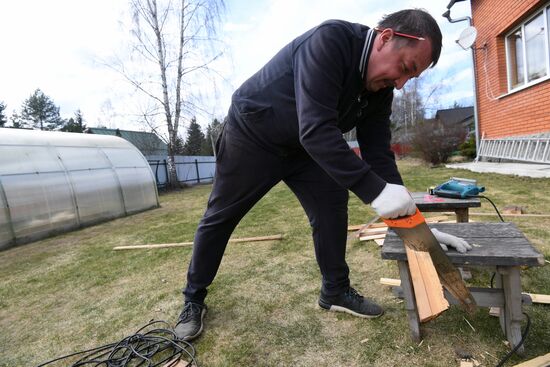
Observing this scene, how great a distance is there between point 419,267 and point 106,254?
4.09 metres

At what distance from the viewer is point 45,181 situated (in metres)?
6.07

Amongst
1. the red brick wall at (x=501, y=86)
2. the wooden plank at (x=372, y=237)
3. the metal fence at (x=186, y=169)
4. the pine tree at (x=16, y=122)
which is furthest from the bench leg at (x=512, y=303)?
the pine tree at (x=16, y=122)

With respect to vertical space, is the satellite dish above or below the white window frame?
above

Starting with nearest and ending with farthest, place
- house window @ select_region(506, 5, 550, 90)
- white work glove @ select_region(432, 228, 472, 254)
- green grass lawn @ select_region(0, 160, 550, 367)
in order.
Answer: white work glove @ select_region(432, 228, 472, 254), green grass lawn @ select_region(0, 160, 550, 367), house window @ select_region(506, 5, 550, 90)

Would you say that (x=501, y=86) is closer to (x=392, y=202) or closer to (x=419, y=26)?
(x=419, y=26)

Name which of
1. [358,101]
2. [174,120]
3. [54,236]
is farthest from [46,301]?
[174,120]

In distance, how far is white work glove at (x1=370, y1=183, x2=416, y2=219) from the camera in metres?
1.40

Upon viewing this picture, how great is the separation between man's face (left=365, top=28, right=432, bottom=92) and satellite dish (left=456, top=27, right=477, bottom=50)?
29.9 feet

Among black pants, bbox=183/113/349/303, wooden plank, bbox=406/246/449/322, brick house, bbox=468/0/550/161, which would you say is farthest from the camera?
brick house, bbox=468/0/550/161

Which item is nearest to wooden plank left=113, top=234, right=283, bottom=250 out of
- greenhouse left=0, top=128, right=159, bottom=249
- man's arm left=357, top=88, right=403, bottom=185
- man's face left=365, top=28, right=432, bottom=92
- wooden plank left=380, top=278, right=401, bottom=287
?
wooden plank left=380, top=278, right=401, bottom=287

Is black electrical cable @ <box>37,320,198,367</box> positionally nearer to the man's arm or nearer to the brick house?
the man's arm

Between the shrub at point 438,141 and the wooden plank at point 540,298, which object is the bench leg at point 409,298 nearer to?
the wooden plank at point 540,298

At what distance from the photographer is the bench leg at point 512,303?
1.58m

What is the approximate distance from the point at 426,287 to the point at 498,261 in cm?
33
